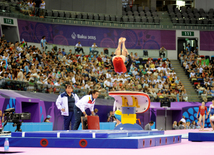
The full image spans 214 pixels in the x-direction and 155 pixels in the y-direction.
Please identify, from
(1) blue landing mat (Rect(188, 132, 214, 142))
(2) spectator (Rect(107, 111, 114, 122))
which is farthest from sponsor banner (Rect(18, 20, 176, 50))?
(1) blue landing mat (Rect(188, 132, 214, 142))

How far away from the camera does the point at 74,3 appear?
3294 centimetres

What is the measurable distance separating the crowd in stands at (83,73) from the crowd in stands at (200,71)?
1.42 metres

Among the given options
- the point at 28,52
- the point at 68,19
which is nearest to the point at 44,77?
the point at 28,52

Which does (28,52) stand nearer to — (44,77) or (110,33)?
→ (44,77)

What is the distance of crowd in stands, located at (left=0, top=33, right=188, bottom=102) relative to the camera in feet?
56.2

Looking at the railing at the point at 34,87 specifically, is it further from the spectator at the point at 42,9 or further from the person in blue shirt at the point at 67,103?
the spectator at the point at 42,9

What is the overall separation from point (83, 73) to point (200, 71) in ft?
34.6

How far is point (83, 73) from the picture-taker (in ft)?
74.6

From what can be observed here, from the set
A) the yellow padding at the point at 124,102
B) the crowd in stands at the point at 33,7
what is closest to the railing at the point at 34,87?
the yellow padding at the point at 124,102

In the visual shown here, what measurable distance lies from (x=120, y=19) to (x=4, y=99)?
20043mm

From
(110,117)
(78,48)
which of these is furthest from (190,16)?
(110,117)

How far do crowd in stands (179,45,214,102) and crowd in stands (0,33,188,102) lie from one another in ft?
4.64

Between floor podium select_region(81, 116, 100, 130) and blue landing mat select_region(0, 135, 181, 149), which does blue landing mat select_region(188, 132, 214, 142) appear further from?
blue landing mat select_region(0, 135, 181, 149)

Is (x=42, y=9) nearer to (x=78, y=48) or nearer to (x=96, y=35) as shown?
(x=78, y=48)
